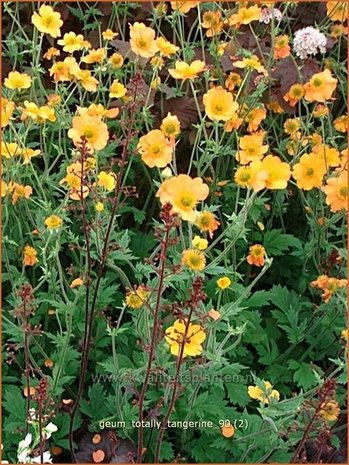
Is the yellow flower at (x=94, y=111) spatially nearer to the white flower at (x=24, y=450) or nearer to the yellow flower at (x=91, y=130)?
the yellow flower at (x=91, y=130)

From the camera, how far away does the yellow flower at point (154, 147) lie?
1.54 m

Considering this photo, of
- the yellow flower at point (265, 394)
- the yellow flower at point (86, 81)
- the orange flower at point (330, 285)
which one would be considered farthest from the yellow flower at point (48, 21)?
the yellow flower at point (265, 394)

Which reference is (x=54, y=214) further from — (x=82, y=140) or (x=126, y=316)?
(x=126, y=316)

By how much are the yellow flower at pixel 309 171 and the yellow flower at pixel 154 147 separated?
1.11 ft

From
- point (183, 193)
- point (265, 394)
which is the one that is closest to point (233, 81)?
point (183, 193)

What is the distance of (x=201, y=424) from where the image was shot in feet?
5.56

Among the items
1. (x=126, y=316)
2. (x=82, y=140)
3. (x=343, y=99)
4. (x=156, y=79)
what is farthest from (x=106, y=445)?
(x=343, y=99)

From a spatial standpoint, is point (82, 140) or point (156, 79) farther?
point (156, 79)

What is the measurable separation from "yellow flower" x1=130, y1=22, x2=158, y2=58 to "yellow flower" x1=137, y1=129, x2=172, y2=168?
312mm

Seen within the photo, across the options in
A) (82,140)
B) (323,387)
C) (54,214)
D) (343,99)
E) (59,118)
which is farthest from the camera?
(343,99)

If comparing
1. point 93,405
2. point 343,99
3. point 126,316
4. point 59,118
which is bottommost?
point 93,405

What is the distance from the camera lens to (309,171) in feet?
5.63

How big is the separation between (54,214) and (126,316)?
0.44 meters

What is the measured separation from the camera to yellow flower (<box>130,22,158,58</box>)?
176 cm
